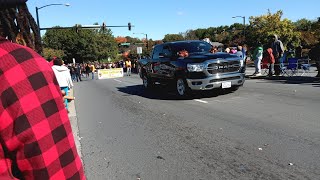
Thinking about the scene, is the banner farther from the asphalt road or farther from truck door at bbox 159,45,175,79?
the asphalt road

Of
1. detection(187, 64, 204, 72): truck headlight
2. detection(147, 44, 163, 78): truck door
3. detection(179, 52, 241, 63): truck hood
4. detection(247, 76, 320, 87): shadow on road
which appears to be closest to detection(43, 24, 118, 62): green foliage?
detection(247, 76, 320, 87): shadow on road

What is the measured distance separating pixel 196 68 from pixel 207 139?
17.3ft

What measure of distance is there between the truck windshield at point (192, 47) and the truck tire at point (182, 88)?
1203 mm

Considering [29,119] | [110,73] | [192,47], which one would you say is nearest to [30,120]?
[29,119]

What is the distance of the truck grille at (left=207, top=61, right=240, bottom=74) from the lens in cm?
1180

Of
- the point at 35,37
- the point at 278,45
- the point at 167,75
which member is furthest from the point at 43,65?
the point at 278,45

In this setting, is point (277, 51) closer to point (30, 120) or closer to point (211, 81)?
point (211, 81)

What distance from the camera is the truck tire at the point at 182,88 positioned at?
12086 mm

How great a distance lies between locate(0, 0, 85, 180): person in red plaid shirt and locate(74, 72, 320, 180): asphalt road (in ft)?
12.0

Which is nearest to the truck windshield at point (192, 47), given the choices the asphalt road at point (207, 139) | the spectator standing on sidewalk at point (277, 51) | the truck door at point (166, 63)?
the truck door at point (166, 63)

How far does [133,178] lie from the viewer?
196 inches

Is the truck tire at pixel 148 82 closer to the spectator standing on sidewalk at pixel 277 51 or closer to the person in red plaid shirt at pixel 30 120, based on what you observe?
the spectator standing on sidewalk at pixel 277 51

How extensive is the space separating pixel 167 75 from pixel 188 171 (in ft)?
27.5

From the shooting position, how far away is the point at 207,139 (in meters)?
6.70
